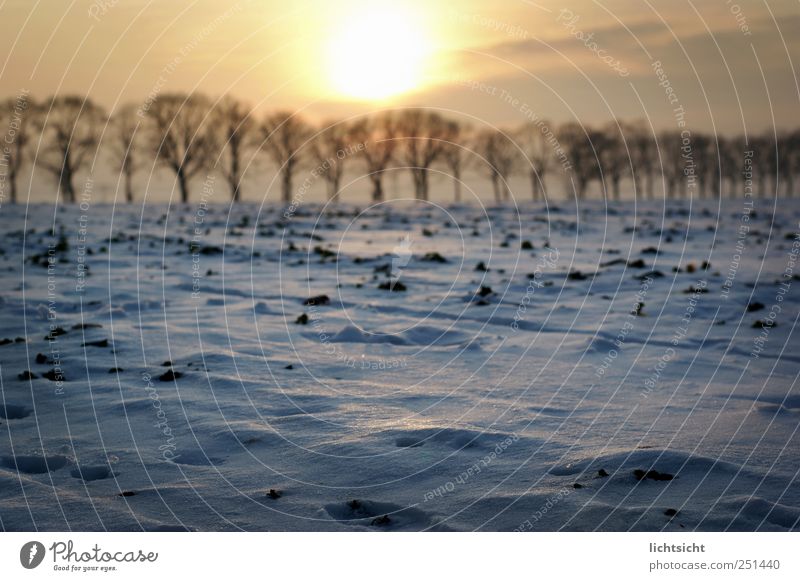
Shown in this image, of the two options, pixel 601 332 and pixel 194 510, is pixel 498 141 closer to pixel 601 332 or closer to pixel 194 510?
pixel 601 332

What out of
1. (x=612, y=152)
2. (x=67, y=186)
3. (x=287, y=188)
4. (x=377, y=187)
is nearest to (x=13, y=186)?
(x=67, y=186)

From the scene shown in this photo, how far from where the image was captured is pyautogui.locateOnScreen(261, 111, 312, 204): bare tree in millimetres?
37938

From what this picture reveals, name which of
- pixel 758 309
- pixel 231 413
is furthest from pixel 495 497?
pixel 758 309

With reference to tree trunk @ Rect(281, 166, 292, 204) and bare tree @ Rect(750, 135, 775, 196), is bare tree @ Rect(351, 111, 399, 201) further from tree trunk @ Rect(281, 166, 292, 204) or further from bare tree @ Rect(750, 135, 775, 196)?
bare tree @ Rect(750, 135, 775, 196)

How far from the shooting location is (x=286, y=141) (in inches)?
1601

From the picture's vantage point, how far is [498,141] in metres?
42.9

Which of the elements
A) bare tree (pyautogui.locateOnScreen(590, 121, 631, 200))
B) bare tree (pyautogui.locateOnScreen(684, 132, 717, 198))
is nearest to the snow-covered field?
bare tree (pyautogui.locateOnScreen(590, 121, 631, 200))

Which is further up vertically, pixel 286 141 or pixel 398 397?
pixel 286 141

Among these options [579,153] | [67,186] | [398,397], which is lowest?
[398,397]

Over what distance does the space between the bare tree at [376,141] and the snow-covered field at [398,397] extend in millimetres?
21565

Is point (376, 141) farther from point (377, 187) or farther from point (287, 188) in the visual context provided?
point (287, 188)

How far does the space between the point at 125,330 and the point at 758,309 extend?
861cm

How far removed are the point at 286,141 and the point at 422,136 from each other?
774 cm

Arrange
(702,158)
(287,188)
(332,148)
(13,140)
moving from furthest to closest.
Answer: (702,158) → (287,188) → (332,148) → (13,140)
